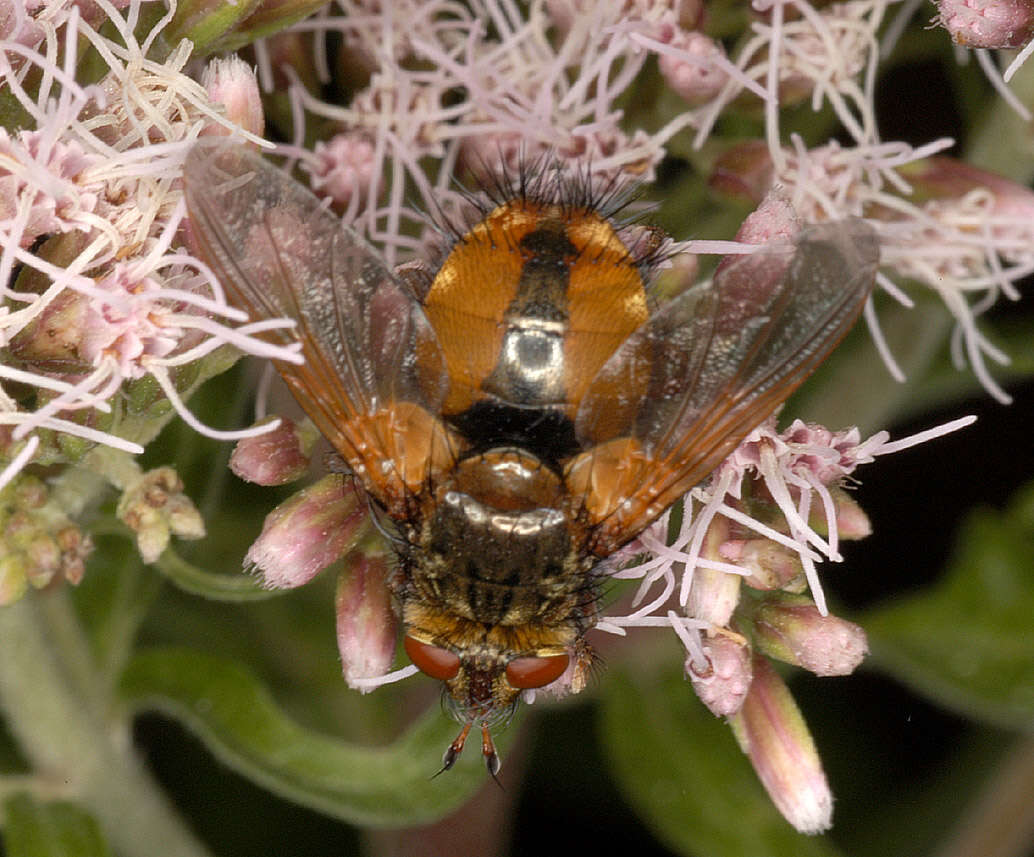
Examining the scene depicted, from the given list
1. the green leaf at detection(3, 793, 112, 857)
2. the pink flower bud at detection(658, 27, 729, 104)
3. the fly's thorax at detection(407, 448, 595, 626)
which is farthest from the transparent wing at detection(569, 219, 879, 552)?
the green leaf at detection(3, 793, 112, 857)

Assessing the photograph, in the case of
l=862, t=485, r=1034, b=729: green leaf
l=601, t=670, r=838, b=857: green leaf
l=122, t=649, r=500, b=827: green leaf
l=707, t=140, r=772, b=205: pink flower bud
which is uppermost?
l=707, t=140, r=772, b=205: pink flower bud

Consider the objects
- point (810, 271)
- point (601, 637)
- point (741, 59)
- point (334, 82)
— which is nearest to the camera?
point (810, 271)

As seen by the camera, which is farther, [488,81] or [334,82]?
[334,82]

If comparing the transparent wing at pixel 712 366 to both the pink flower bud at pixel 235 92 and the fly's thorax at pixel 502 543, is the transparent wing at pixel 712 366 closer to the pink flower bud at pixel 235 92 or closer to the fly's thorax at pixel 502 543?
the fly's thorax at pixel 502 543

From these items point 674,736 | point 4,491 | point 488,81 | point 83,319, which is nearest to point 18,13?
point 83,319

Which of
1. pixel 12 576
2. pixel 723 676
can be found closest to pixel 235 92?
pixel 12 576

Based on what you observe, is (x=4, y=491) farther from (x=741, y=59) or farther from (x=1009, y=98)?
(x=1009, y=98)

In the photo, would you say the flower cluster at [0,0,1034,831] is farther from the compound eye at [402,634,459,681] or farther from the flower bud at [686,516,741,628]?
the compound eye at [402,634,459,681]
